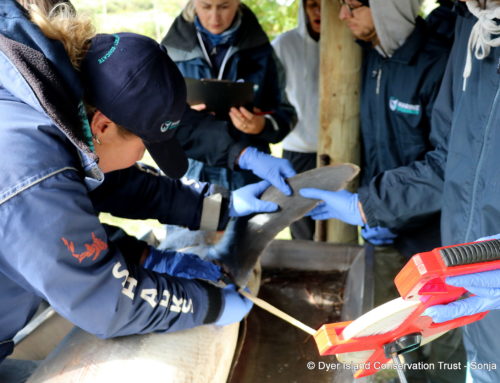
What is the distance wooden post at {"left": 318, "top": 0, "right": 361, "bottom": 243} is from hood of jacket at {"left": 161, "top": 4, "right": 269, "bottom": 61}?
15.7 inches

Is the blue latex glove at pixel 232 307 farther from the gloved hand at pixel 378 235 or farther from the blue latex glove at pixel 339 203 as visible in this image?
the gloved hand at pixel 378 235

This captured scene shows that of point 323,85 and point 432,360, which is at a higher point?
point 323,85

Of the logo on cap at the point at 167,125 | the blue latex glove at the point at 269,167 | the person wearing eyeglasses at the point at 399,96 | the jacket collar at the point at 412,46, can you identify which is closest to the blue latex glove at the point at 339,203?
the person wearing eyeglasses at the point at 399,96

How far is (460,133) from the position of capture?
1547 mm

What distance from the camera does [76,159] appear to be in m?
1.14

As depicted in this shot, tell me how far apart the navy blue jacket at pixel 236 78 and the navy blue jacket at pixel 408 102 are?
2.07 feet

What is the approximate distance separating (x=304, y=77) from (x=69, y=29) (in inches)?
91.2

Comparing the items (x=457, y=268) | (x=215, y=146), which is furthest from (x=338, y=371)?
(x=215, y=146)

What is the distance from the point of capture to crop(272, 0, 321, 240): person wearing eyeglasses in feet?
10.5

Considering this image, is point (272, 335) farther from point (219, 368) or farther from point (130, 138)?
point (130, 138)

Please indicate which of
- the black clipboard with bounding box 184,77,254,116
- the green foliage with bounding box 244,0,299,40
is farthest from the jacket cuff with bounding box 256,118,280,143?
the green foliage with bounding box 244,0,299,40

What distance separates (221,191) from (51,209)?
4.17 ft

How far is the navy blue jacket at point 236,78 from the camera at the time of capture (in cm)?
254

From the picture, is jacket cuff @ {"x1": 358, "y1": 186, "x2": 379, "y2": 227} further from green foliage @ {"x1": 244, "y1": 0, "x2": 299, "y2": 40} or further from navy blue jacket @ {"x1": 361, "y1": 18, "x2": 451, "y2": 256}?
green foliage @ {"x1": 244, "y1": 0, "x2": 299, "y2": 40}
